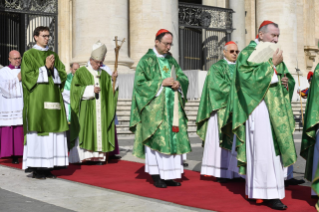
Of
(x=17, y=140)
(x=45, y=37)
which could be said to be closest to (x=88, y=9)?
(x=17, y=140)

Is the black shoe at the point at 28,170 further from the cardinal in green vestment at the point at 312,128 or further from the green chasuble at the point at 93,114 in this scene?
the cardinal in green vestment at the point at 312,128

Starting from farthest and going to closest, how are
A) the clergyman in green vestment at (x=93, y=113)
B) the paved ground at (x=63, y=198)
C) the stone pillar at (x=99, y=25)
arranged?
1. the stone pillar at (x=99, y=25)
2. the clergyman in green vestment at (x=93, y=113)
3. the paved ground at (x=63, y=198)

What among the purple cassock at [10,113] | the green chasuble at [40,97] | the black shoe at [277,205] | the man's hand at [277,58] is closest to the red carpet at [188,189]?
the black shoe at [277,205]

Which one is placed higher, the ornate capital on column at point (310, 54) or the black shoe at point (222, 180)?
the ornate capital on column at point (310, 54)

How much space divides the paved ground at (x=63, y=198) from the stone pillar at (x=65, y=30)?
13.7 metres

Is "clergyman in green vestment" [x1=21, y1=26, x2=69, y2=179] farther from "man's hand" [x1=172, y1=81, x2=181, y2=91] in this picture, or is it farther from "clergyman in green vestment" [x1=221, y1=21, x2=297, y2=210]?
"clergyman in green vestment" [x1=221, y1=21, x2=297, y2=210]

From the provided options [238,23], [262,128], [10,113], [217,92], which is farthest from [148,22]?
[262,128]

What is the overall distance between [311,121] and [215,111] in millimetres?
2230

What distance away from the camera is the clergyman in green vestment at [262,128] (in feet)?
16.7

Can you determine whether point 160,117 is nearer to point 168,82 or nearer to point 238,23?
point 168,82

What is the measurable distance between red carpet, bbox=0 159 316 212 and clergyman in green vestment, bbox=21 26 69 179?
0.40 meters

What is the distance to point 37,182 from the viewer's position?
21.5 feet

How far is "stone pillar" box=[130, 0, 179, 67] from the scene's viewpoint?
18.3 meters

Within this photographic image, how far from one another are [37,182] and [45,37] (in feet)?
6.41
